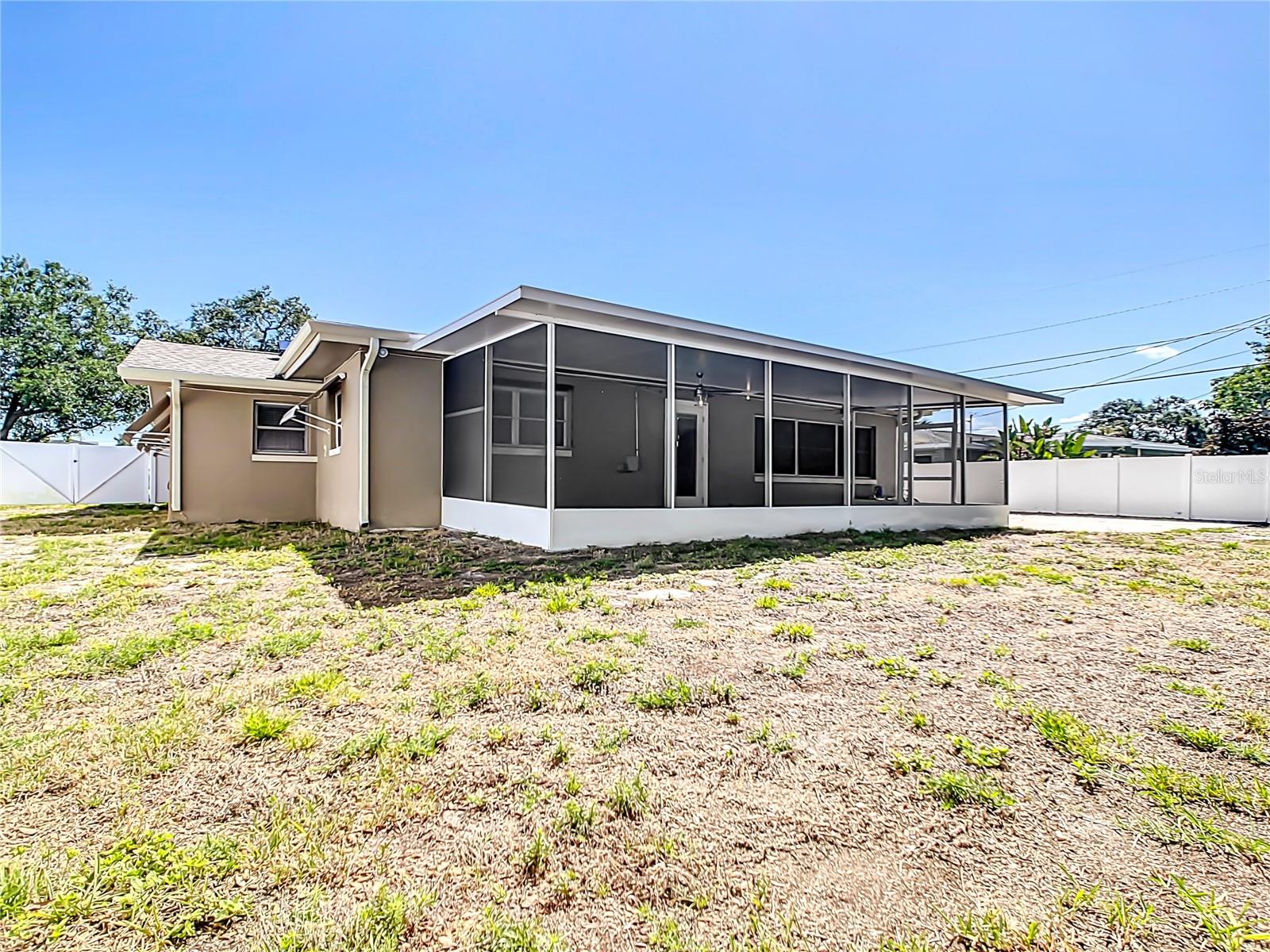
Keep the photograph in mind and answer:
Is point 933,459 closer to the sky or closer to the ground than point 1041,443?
closer to the ground

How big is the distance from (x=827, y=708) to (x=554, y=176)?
1442cm

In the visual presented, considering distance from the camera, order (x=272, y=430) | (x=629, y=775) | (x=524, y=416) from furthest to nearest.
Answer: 1. (x=272, y=430)
2. (x=524, y=416)
3. (x=629, y=775)

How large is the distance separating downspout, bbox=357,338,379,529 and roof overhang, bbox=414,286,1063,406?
79cm

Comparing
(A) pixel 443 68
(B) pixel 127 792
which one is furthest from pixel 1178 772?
(A) pixel 443 68

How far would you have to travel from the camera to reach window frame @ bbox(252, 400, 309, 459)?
10359 mm

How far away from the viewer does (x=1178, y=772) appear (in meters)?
2.14

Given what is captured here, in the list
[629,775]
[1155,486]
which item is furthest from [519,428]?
[1155,486]

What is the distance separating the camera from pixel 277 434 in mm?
10617

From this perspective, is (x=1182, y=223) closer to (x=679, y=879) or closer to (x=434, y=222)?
(x=434, y=222)

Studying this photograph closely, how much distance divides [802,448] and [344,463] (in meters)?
8.68

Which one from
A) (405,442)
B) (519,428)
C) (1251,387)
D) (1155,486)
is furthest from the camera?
(1251,387)

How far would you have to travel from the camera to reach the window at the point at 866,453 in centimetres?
1454

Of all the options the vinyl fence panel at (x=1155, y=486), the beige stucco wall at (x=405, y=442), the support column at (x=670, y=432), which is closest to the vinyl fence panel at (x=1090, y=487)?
the vinyl fence panel at (x=1155, y=486)

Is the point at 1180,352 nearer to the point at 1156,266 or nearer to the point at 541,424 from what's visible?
the point at 1156,266
